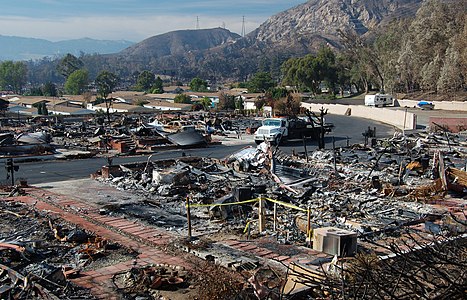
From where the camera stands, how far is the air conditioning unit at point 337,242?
9.71m

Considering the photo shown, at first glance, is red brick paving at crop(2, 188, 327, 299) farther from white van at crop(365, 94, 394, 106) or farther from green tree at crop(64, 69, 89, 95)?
green tree at crop(64, 69, 89, 95)

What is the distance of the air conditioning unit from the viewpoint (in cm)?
971

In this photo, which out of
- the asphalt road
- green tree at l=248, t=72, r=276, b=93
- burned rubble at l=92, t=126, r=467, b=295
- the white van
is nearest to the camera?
burned rubble at l=92, t=126, r=467, b=295

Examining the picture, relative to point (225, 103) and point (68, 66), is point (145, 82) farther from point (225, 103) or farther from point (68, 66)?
point (225, 103)

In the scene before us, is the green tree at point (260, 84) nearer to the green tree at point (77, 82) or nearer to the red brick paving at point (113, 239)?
the green tree at point (77, 82)

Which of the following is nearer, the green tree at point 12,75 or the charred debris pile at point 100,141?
the charred debris pile at point 100,141

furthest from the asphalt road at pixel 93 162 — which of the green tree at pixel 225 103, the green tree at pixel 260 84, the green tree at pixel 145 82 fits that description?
the green tree at pixel 145 82

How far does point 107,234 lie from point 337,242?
513 centimetres

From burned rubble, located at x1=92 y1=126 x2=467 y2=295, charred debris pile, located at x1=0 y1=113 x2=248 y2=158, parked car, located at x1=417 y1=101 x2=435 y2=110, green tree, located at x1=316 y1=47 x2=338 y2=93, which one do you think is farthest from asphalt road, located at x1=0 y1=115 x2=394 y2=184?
green tree, located at x1=316 y1=47 x2=338 y2=93

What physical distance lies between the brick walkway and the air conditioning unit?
247 cm

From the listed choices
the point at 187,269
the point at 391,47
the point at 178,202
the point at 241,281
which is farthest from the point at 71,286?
the point at 391,47

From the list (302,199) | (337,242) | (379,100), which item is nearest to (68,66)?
(379,100)

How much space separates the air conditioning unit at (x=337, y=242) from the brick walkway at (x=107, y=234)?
2.47 metres

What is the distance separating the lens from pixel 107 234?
11.8 meters
